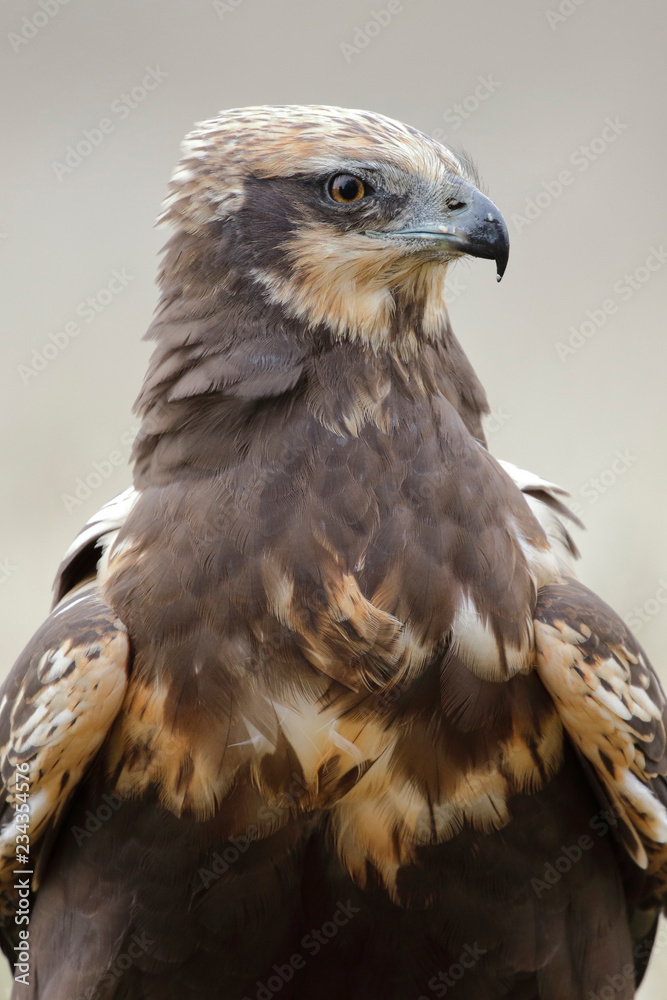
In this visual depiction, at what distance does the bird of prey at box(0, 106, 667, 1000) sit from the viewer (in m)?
2.96

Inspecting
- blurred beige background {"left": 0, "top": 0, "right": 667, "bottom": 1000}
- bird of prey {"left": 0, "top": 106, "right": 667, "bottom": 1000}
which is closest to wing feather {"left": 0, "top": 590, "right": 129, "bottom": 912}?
bird of prey {"left": 0, "top": 106, "right": 667, "bottom": 1000}

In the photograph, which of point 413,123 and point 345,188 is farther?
point 413,123

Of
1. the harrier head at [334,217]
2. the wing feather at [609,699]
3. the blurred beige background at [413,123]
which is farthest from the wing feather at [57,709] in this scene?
the blurred beige background at [413,123]

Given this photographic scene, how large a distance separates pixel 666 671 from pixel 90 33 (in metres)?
6.15

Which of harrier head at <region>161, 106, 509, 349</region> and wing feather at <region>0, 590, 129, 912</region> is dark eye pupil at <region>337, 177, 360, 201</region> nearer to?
harrier head at <region>161, 106, 509, 349</region>

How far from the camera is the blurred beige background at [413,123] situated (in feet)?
25.2

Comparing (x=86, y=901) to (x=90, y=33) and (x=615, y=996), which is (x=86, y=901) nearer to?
(x=615, y=996)

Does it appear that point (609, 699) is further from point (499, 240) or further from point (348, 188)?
point (348, 188)

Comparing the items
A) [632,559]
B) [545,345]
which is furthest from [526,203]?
[632,559]

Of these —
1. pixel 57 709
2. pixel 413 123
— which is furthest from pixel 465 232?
pixel 413 123

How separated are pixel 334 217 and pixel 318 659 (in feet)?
3.62

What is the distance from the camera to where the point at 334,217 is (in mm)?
3096

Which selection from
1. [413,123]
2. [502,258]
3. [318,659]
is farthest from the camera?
[413,123]

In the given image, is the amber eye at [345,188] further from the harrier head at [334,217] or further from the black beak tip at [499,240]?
the black beak tip at [499,240]
